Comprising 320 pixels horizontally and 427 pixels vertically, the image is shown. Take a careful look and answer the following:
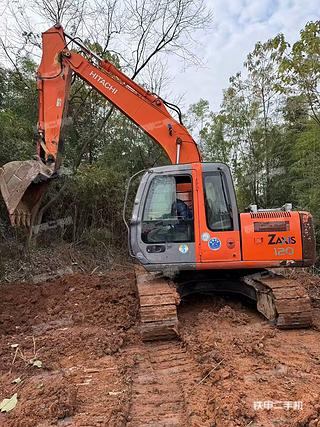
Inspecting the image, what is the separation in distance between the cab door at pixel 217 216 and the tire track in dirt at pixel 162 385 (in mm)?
1318

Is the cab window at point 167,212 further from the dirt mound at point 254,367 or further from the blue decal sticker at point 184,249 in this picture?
the dirt mound at point 254,367

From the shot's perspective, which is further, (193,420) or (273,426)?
(193,420)

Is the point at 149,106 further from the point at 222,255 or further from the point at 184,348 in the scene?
the point at 184,348

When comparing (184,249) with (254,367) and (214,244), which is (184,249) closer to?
(214,244)

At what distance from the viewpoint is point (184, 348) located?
4.48m

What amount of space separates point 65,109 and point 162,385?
4.59 m

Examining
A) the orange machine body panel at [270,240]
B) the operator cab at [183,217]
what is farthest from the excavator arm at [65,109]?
the orange machine body panel at [270,240]

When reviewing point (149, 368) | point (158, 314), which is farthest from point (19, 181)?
point (149, 368)

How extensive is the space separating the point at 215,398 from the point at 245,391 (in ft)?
0.77

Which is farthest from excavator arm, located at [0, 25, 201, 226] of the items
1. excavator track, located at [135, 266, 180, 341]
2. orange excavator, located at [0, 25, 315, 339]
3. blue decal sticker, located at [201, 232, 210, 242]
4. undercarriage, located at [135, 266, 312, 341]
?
excavator track, located at [135, 266, 180, 341]

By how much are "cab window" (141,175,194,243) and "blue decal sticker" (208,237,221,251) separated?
0.25m

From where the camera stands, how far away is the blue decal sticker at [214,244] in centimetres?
551

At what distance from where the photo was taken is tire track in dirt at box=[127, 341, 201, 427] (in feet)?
9.67

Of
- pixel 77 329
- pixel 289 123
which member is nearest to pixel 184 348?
pixel 77 329
